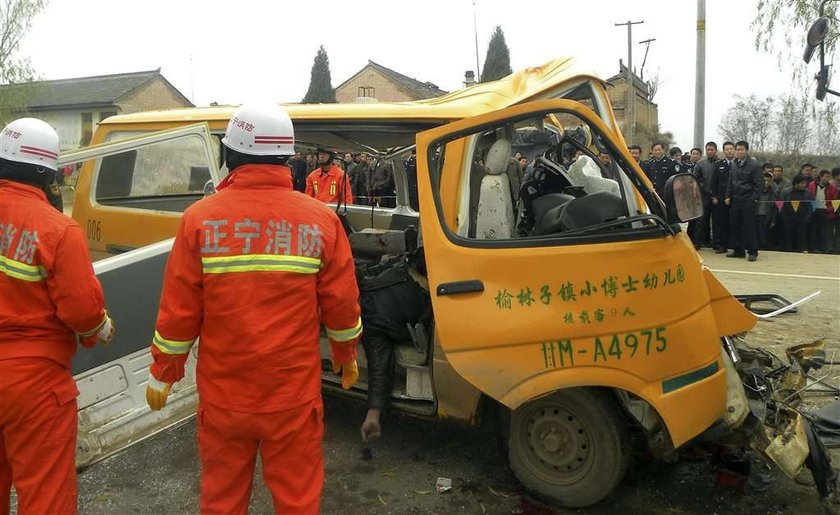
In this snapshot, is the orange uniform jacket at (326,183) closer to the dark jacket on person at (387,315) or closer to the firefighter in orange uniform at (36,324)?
the dark jacket on person at (387,315)

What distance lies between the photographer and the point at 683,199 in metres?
2.78

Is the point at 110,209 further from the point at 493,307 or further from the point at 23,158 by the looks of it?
the point at 493,307

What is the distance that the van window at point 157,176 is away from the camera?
13.1 ft

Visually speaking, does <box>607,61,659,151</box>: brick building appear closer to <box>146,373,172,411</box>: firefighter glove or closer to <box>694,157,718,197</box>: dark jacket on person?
<box>694,157,718,197</box>: dark jacket on person

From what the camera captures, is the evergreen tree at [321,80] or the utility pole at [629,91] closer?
the utility pole at [629,91]

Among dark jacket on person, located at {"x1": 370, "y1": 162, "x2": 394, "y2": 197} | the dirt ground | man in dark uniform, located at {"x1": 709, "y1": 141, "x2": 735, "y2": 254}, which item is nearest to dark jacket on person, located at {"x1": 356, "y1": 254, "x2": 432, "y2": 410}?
the dirt ground

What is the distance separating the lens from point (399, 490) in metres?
3.32

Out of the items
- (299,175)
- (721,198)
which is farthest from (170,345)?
(721,198)

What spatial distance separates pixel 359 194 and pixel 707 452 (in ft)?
13.8

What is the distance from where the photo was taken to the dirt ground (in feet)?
10.2

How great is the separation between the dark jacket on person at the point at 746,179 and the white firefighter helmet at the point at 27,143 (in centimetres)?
957

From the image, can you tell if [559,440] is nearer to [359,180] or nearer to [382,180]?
[382,180]

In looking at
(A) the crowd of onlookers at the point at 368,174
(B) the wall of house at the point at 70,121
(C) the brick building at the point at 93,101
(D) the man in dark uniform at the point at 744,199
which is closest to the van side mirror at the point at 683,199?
(A) the crowd of onlookers at the point at 368,174

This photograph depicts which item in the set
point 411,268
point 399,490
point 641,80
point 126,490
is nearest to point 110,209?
point 126,490
